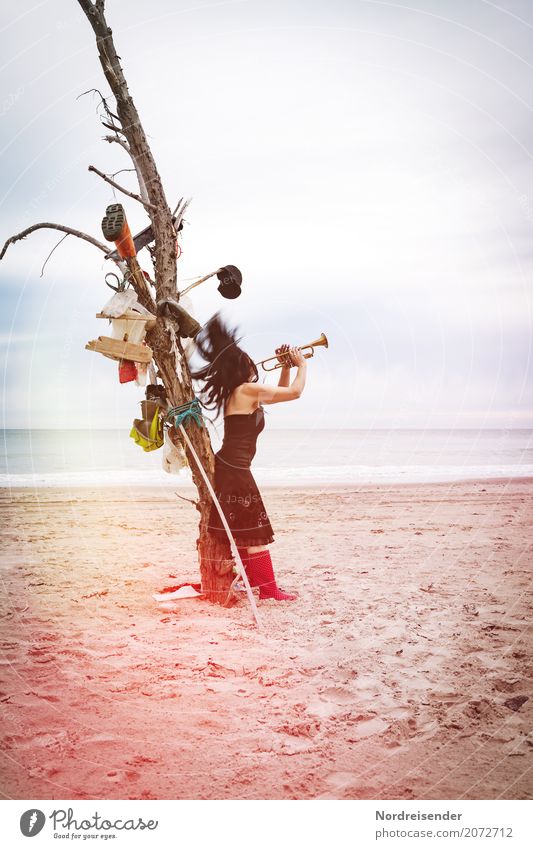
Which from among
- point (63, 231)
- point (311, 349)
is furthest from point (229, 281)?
point (63, 231)

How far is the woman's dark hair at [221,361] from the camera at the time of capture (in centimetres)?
444

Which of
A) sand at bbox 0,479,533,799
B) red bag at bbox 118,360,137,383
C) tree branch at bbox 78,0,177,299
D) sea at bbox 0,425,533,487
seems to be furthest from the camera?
sea at bbox 0,425,533,487

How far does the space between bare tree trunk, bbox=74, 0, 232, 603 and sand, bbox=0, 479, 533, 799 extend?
1.25ft

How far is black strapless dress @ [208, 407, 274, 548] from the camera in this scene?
179 inches

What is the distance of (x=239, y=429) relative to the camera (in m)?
4.55

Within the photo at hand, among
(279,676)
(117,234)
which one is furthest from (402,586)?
(117,234)

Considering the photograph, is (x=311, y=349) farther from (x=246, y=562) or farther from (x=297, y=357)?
(x=246, y=562)

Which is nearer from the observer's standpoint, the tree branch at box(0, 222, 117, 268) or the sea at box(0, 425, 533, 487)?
the tree branch at box(0, 222, 117, 268)

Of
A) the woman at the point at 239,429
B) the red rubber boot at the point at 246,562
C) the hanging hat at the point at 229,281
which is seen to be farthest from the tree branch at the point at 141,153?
the red rubber boot at the point at 246,562

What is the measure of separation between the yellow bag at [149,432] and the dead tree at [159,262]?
0.24 metres

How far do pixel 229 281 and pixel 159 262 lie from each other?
23.0 inches

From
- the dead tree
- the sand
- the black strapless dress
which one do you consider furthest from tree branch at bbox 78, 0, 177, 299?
the sand

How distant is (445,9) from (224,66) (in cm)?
195

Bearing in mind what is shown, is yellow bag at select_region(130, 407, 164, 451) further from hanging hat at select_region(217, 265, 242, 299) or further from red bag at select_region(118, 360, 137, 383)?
hanging hat at select_region(217, 265, 242, 299)
